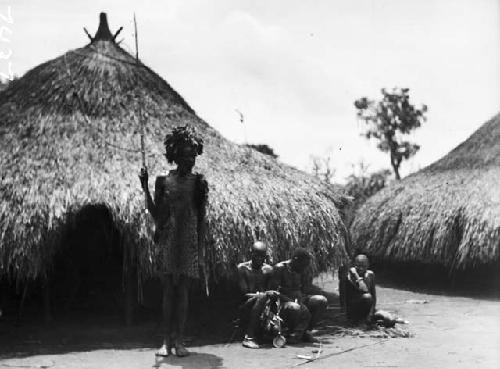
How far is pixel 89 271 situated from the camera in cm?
864

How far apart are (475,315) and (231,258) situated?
3964 mm

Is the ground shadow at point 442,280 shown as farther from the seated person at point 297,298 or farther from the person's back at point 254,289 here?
the person's back at point 254,289

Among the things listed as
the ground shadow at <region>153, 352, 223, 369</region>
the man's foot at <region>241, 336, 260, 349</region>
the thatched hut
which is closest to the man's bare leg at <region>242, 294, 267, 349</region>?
the man's foot at <region>241, 336, 260, 349</region>

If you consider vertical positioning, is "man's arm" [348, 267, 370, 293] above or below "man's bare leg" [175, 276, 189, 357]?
above

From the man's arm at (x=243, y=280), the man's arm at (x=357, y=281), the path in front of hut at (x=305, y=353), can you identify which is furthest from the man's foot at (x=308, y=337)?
the man's arm at (x=357, y=281)

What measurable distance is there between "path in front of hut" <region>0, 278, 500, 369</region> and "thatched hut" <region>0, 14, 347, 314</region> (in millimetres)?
969

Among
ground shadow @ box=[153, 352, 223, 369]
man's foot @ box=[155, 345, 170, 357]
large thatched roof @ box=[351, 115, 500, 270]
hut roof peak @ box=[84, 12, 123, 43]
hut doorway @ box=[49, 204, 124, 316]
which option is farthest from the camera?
large thatched roof @ box=[351, 115, 500, 270]

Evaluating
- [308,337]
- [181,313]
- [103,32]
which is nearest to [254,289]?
[308,337]

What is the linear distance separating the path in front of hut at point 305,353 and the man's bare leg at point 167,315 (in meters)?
0.13

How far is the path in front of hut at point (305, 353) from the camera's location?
5.75 m

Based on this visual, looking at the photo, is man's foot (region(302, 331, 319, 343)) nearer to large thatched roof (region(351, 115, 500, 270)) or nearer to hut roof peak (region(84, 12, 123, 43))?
large thatched roof (region(351, 115, 500, 270))

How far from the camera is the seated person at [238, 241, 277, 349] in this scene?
6.64 m

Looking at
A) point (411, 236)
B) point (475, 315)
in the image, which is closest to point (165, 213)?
point (475, 315)

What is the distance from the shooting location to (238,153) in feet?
29.6
